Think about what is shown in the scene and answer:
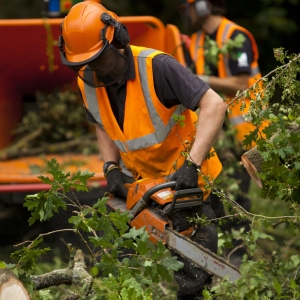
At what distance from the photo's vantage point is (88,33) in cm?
348

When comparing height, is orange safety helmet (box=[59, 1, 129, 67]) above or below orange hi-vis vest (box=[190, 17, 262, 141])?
above

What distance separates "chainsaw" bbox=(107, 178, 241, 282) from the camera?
3.25 metres

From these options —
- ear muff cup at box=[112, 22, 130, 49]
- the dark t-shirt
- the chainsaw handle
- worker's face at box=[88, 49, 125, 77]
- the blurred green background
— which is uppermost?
ear muff cup at box=[112, 22, 130, 49]

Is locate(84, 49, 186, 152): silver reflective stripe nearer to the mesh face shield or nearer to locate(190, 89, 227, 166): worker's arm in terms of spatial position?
the mesh face shield

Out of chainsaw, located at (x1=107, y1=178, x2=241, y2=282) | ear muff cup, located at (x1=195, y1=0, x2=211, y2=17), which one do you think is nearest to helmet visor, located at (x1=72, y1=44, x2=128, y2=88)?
chainsaw, located at (x1=107, y1=178, x2=241, y2=282)

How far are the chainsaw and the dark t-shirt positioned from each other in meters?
0.43

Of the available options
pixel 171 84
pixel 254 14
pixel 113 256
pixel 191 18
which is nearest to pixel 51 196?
pixel 113 256

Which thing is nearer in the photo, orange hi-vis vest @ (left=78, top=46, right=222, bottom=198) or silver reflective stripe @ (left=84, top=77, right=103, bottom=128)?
orange hi-vis vest @ (left=78, top=46, right=222, bottom=198)

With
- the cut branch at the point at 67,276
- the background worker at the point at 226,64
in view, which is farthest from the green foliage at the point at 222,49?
the cut branch at the point at 67,276

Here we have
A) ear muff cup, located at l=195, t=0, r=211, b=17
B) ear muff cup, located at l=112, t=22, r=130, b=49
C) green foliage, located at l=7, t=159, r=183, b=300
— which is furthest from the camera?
ear muff cup, located at l=195, t=0, r=211, b=17

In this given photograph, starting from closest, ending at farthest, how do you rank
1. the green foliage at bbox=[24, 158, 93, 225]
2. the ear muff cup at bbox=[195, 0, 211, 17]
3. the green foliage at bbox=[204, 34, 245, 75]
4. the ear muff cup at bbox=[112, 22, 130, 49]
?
1. the green foliage at bbox=[24, 158, 93, 225]
2. the ear muff cup at bbox=[112, 22, 130, 49]
3. the green foliage at bbox=[204, 34, 245, 75]
4. the ear muff cup at bbox=[195, 0, 211, 17]

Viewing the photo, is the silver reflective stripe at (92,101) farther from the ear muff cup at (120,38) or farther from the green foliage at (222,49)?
the green foliage at (222,49)

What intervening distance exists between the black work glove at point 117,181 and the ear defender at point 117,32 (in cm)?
75

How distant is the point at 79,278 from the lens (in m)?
3.43
